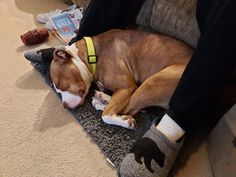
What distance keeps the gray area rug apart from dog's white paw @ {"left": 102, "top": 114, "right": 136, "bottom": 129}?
0.9 inches

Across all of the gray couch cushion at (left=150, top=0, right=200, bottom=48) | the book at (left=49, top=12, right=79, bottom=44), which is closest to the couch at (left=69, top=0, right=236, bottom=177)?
the gray couch cushion at (left=150, top=0, right=200, bottom=48)

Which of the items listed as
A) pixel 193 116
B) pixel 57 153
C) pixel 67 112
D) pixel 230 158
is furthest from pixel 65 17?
pixel 230 158

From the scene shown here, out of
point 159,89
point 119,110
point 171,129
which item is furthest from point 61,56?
point 171,129

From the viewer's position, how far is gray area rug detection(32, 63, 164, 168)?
1.32 meters

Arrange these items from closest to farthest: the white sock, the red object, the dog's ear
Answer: the white sock
the dog's ear
the red object

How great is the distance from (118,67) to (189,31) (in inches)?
13.4

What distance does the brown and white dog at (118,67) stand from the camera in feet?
4.65

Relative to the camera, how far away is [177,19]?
1471 millimetres

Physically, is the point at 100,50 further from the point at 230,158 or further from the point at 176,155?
the point at 230,158

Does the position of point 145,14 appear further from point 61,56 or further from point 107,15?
point 61,56

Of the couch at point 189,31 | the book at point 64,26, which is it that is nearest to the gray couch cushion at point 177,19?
the couch at point 189,31

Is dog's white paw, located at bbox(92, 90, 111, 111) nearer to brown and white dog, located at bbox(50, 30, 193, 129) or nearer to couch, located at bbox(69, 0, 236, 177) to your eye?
brown and white dog, located at bbox(50, 30, 193, 129)

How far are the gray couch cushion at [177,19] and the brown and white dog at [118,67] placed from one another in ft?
0.13

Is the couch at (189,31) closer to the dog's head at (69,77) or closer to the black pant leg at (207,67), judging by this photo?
the black pant leg at (207,67)
